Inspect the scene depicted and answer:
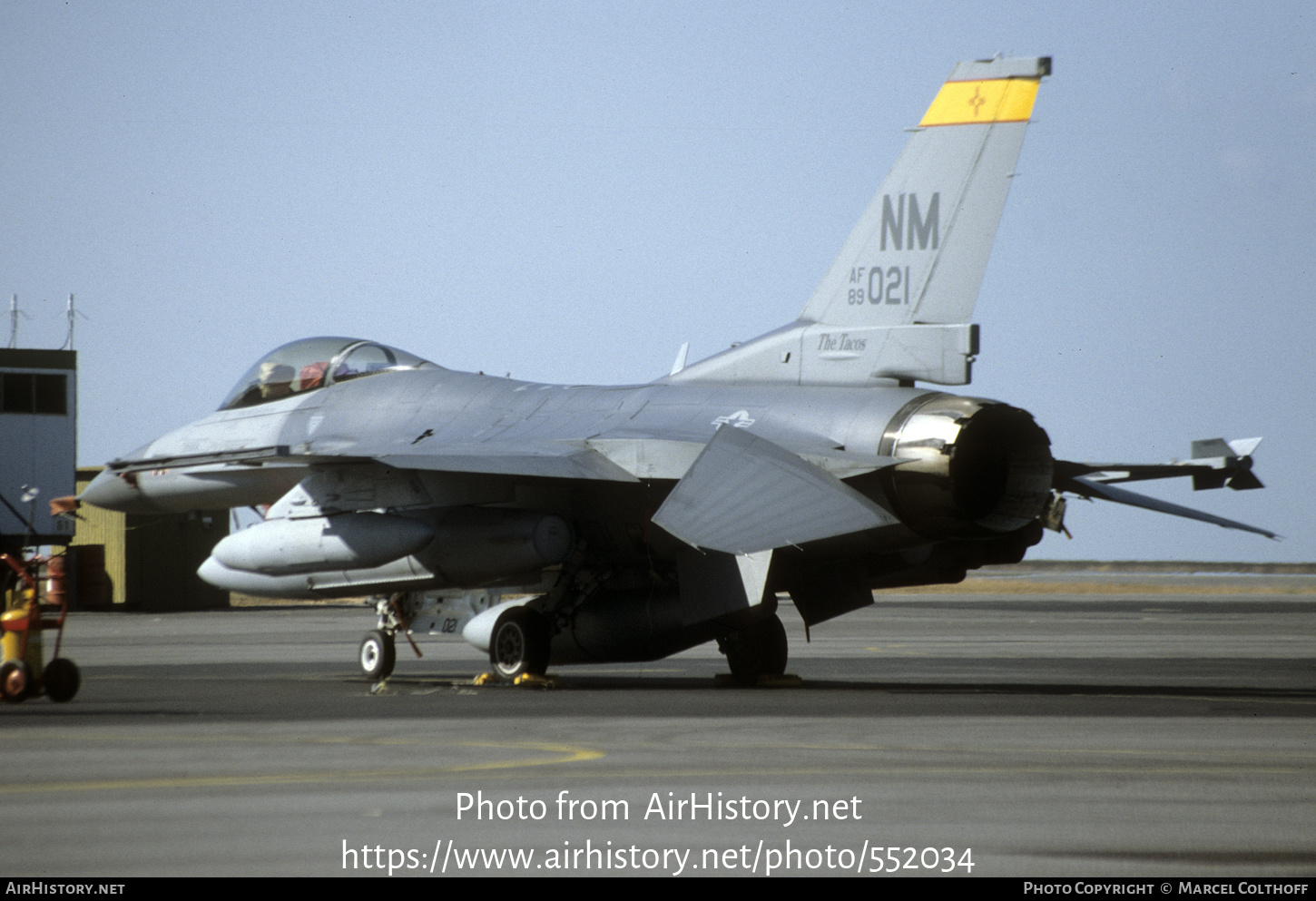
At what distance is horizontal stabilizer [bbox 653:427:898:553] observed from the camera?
12.8 meters

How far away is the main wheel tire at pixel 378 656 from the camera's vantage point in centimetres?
1661

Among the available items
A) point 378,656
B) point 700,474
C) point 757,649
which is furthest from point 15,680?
point 757,649

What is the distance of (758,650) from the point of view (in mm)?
16141

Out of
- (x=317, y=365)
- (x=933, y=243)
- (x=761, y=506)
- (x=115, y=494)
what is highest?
(x=933, y=243)

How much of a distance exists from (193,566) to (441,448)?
96.1 feet

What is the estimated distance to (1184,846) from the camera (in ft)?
20.9

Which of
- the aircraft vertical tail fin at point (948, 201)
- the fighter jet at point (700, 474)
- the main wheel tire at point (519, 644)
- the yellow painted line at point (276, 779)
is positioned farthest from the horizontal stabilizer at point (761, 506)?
the yellow painted line at point (276, 779)

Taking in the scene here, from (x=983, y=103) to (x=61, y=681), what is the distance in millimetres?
9267

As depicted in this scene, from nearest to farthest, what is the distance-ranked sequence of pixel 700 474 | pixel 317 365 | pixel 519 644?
pixel 700 474
pixel 519 644
pixel 317 365

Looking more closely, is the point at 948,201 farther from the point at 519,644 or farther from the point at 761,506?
the point at 519,644

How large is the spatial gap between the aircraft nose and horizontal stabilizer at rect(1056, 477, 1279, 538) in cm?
1047

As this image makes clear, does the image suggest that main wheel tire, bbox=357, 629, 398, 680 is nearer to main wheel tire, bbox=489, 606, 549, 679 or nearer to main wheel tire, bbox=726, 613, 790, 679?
main wheel tire, bbox=489, 606, 549, 679

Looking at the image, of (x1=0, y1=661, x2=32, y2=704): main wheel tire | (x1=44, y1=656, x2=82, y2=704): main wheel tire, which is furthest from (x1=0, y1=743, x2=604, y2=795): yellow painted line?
(x1=44, y1=656, x2=82, y2=704): main wheel tire
